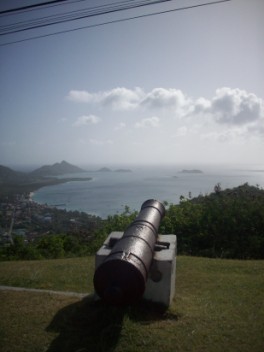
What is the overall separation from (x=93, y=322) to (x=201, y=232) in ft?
25.6

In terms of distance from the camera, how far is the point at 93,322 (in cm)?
528

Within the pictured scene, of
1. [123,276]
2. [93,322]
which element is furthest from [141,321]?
[123,276]

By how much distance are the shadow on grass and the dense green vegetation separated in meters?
6.35

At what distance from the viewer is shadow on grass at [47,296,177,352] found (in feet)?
15.4

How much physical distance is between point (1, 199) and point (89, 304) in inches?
1114

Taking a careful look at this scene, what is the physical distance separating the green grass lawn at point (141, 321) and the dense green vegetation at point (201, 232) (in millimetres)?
3758

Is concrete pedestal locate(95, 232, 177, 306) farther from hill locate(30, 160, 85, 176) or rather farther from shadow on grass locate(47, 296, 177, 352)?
hill locate(30, 160, 85, 176)

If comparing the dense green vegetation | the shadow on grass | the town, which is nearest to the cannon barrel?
the shadow on grass

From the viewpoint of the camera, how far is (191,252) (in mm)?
11828

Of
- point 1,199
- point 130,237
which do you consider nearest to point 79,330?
point 130,237

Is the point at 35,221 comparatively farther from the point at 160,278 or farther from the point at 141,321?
the point at 141,321

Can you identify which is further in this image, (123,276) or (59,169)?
(59,169)

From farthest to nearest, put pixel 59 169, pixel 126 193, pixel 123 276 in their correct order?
pixel 59 169 → pixel 126 193 → pixel 123 276

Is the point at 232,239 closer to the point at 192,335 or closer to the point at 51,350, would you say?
the point at 192,335
